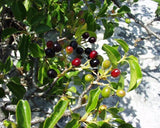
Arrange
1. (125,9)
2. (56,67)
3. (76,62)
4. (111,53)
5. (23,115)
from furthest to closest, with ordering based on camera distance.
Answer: (125,9) → (56,67) → (76,62) → (111,53) → (23,115)

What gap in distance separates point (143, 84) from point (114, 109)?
1.16 m

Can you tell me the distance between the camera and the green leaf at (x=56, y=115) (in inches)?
40.5

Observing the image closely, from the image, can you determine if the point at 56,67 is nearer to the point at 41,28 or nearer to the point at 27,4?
the point at 41,28

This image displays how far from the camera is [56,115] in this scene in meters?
1.06

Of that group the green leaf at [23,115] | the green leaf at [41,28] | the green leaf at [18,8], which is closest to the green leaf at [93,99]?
the green leaf at [23,115]

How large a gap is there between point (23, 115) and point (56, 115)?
0.18 meters

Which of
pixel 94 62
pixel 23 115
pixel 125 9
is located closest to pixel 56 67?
pixel 94 62

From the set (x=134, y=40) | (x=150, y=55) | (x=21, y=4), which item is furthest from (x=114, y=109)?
(x=134, y=40)

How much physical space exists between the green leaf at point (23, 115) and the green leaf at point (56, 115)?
0.32 ft

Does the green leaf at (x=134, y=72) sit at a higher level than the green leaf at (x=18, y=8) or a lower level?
lower

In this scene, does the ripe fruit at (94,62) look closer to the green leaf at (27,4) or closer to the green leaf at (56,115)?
the green leaf at (56,115)

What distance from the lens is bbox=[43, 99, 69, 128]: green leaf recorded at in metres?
1.03

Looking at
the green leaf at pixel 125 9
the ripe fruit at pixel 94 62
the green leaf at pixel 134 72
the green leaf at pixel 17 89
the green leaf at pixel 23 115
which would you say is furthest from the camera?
the green leaf at pixel 125 9

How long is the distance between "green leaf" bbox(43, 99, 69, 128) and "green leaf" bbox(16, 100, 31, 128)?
98 mm
